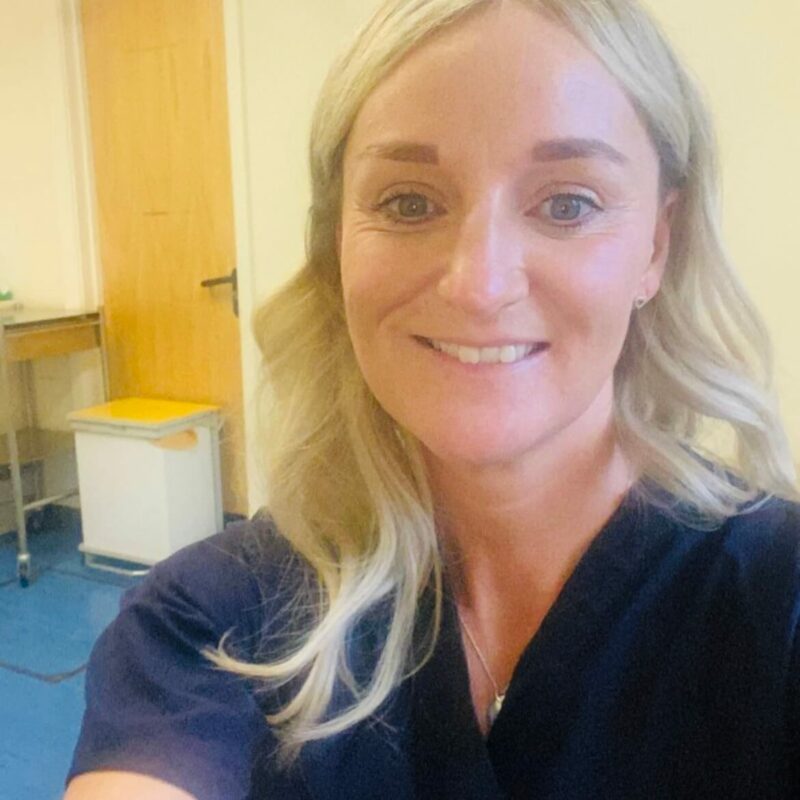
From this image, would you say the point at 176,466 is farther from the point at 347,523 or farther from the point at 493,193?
the point at 493,193

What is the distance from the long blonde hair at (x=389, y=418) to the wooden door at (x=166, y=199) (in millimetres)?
2128

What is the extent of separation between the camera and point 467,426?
0.85 meters

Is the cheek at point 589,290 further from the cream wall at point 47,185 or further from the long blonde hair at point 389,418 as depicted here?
the cream wall at point 47,185

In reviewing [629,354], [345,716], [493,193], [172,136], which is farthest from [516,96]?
[172,136]

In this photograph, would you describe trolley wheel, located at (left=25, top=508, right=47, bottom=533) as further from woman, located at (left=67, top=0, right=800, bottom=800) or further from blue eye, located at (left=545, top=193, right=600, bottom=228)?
blue eye, located at (left=545, top=193, right=600, bottom=228)

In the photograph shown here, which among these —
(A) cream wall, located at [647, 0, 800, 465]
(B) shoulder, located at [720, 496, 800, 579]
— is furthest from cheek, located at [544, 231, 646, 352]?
(A) cream wall, located at [647, 0, 800, 465]

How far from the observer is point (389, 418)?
1.05 meters

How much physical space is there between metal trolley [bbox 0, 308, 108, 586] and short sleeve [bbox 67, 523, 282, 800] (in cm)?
247

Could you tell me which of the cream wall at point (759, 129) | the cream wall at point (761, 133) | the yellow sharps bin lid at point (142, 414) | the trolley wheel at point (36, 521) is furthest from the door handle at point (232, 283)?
the cream wall at point (761, 133)

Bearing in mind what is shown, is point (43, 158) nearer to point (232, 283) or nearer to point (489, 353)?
point (232, 283)

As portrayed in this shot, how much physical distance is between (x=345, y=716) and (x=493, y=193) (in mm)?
508

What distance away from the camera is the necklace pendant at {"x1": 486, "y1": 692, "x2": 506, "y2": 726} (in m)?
0.87

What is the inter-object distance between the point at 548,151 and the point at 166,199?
284cm

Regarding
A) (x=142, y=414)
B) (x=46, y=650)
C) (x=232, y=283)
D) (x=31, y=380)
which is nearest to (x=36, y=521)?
(x=31, y=380)
